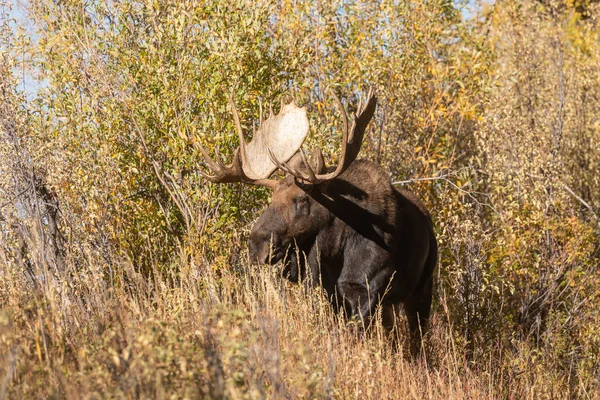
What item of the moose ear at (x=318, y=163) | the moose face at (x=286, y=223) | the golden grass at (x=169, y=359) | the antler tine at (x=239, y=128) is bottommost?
the golden grass at (x=169, y=359)

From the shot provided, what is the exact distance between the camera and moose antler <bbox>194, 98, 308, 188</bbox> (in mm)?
8656

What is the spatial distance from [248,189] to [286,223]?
1638mm

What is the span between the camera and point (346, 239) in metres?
8.30

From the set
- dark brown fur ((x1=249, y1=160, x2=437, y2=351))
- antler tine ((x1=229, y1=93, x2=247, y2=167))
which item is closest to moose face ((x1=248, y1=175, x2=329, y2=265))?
dark brown fur ((x1=249, y1=160, x2=437, y2=351))

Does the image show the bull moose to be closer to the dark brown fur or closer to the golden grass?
the dark brown fur

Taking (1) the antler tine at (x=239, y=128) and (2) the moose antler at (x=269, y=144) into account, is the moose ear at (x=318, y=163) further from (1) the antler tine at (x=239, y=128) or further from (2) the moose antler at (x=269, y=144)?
(1) the antler tine at (x=239, y=128)

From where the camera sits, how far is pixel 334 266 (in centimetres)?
834

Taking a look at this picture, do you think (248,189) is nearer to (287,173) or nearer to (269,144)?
(269,144)

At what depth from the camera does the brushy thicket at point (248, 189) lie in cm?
672

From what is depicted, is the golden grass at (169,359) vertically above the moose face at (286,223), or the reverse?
the moose face at (286,223)

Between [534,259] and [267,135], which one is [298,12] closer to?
[267,135]

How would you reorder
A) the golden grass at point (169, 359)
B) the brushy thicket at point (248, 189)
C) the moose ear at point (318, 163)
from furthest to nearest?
the moose ear at point (318, 163)
the brushy thicket at point (248, 189)
the golden grass at point (169, 359)

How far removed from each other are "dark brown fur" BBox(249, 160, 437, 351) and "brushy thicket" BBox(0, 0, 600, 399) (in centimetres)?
31

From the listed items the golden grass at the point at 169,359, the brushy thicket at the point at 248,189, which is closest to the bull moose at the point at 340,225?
the brushy thicket at the point at 248,189
